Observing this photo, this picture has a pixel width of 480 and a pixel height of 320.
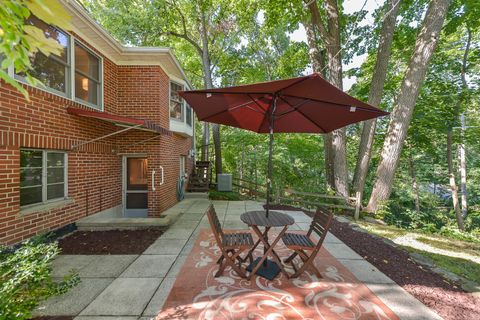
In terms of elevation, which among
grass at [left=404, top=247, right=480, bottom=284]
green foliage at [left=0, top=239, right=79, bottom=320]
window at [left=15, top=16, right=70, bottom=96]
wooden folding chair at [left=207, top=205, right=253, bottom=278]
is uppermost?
window at [left=15, top=16, right=70, bottom=96]

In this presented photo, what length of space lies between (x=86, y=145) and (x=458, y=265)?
8.48 metres

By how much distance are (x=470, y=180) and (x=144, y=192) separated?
2909cm

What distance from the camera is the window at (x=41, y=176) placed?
3914mm

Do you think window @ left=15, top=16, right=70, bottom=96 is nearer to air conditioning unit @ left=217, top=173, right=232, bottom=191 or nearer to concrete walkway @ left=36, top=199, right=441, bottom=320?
concrete walkway @ left=36, top=199, right=441, bottom=320

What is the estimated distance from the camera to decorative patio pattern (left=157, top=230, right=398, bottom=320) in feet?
7.91

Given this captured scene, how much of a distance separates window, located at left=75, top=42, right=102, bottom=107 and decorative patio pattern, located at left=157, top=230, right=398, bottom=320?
5025mm

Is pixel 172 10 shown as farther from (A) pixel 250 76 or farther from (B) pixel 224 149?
(B) pixel 224 149

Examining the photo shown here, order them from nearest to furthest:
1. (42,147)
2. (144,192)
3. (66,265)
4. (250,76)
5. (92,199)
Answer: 1. (66,265)
2. (42,147)
3. (92,199)
4. (144,192)
5. (250,76)

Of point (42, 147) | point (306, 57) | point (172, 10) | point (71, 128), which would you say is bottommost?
point (42, 147)

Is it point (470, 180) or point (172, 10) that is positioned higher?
point (172, 10)

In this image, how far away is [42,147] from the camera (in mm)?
3990

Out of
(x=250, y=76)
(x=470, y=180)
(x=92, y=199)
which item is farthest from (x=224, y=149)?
(x=470, y=180)

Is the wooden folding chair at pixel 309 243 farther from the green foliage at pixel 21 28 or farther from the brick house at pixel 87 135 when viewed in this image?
the brick house at pixel 87 135

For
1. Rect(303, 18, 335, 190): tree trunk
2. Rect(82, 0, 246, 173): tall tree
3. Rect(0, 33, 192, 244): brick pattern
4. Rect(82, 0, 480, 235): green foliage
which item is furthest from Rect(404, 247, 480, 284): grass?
Rect(82, 0, 246, 173): tall tree
